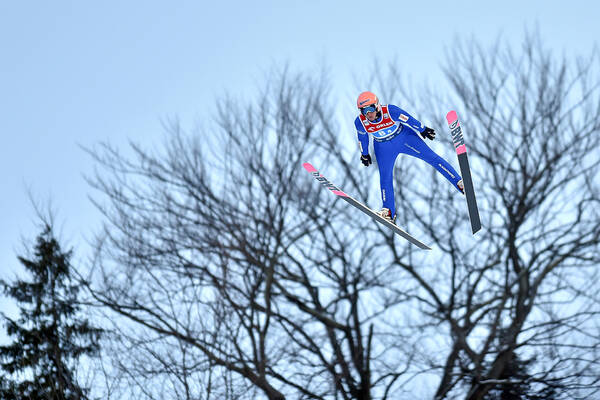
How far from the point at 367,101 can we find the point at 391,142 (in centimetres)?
61

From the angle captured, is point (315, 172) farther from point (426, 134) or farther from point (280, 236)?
point (280, 236)

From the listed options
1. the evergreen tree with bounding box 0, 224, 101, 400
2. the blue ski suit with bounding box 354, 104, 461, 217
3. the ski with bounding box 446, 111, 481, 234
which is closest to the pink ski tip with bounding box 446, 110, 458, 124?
the ski with bounding box 446, 111, 481, 234

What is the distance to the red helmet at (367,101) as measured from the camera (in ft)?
Result: 16.8

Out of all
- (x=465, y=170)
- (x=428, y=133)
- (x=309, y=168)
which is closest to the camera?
(x=428, y=133)

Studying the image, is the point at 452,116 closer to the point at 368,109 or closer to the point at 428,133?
the point at 428,133

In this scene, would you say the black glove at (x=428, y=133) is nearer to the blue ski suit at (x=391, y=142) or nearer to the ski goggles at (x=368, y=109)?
the blue ski suit at (x=391, y=142)

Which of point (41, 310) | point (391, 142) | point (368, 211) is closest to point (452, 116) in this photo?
point (391, 142)

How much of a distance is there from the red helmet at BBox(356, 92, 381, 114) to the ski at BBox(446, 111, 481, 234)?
2.59ft

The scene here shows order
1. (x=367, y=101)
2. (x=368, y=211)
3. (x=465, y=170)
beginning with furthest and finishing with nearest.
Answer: (x=368, y=211)
(x=465, y=170)
(x=367, y=101)

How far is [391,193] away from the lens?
19.0ft

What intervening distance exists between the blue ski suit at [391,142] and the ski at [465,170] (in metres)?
0.10

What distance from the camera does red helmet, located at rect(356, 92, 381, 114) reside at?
513cm

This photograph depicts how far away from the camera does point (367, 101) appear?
513cm

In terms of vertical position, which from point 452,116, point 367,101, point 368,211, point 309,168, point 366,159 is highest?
point 309,168
